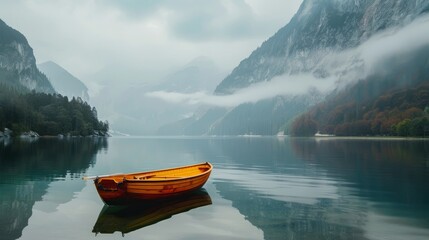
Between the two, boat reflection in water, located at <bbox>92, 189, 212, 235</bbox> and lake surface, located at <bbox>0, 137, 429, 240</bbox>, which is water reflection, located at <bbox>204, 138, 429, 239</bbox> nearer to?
lake surface, located at <bbox>0, 137, 429, 240</bbox>

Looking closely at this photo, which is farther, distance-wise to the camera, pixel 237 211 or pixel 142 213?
pixel 237 211

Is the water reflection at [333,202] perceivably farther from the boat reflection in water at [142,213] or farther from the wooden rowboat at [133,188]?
the wooden rowboat at [133,188]

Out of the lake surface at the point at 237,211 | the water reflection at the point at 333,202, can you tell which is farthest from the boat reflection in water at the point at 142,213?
the water reflection at the point at 333,202

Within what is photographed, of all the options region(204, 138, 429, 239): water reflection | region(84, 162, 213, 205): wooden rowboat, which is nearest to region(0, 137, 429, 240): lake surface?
region(204, 138, 429, 239): water reflection

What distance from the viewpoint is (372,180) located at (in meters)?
43.0

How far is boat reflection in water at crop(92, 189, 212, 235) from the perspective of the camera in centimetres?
2380

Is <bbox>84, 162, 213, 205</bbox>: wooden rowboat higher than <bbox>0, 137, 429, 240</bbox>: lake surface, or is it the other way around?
<bbox>84, 162, 213, 205</bbox>: wooden rowboat

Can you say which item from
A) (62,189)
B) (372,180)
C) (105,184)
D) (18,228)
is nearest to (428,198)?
(372,180)

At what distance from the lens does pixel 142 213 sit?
27.2 meters

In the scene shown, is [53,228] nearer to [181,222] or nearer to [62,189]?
[181,222]

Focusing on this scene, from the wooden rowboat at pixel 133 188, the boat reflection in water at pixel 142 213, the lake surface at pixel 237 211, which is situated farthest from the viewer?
the wooden rowboat at pixel 133 188

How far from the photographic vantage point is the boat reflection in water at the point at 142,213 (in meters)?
23.8

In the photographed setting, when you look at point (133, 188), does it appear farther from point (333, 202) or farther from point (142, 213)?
point (333, 202)

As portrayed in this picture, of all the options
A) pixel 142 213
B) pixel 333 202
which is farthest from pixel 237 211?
pixel 333 202
